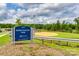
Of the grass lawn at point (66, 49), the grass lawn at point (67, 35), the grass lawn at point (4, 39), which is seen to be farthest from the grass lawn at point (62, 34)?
the grass lawn at point (4, 39)

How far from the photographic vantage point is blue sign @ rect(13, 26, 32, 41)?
4.32 metres

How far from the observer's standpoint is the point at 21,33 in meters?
4.32

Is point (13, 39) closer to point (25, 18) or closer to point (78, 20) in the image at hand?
point (25, 18)

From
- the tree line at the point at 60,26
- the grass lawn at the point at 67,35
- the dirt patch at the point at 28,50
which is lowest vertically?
the dirt patch at the point at 28,50

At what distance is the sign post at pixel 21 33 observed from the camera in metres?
4.32

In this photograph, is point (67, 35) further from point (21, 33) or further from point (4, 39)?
point (4, 39)

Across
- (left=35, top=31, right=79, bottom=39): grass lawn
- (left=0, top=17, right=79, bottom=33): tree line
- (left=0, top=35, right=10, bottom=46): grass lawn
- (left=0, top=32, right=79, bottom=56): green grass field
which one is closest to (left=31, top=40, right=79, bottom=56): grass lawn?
(left=0, top=32, right=79, bottom=56): green grass field

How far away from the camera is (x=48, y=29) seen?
14.6 ft

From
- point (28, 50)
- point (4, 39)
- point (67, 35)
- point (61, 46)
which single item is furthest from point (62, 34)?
point (4, 39)

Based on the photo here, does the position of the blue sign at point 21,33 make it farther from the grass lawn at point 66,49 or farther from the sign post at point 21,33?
the grass lawn at point 66,49

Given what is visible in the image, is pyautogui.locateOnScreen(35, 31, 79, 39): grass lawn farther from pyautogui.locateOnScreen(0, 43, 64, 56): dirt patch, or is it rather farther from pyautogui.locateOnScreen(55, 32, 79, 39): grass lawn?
pyautogui.locateOnScreen(0, 43, 64, 56): dirt patch

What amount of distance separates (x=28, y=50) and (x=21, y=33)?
28 cm

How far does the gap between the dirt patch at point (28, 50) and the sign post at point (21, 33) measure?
0.11 meters

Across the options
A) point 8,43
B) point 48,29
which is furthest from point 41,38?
point 8,43
